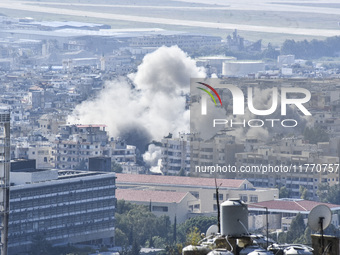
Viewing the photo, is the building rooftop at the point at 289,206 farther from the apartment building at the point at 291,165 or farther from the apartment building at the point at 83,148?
the apartment building at the point at 83,148

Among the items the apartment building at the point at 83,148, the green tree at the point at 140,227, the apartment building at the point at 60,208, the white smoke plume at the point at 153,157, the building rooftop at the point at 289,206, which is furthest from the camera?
the white smoke plume at the point at 153,157

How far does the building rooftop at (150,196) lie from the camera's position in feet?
210

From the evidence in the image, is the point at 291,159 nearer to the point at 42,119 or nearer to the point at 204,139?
the point at 204,139

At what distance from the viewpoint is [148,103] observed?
99250 millimetres

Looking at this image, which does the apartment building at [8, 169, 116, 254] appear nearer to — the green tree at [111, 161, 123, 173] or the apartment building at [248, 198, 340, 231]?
the apartment building at [248, 198, 340, 231]

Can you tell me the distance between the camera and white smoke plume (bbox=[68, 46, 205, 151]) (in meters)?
93.5

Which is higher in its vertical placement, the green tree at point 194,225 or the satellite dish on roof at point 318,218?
the satellite dish on roof at point 318,218

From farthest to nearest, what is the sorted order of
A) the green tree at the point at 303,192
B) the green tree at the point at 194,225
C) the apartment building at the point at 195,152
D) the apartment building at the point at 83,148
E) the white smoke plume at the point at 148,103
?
the white smoke plume at the point at 148,103
the apartment building at the point at 83,148
the apartment building at the point at 195,152
the green tree at the point at 303,192
the green tree at the point at 194,225

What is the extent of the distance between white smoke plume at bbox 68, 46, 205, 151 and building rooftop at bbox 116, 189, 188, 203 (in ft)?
77.9

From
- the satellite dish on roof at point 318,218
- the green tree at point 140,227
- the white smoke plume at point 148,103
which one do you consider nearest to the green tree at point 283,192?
the green tree at point 140,227

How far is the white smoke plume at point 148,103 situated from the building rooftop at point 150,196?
23.8 meters

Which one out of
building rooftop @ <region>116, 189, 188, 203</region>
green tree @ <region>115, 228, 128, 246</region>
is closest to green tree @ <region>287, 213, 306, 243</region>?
green tree @ <region>115, 228, 128, 246</region>

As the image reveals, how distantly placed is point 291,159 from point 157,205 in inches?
517

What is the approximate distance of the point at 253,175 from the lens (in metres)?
73.8
